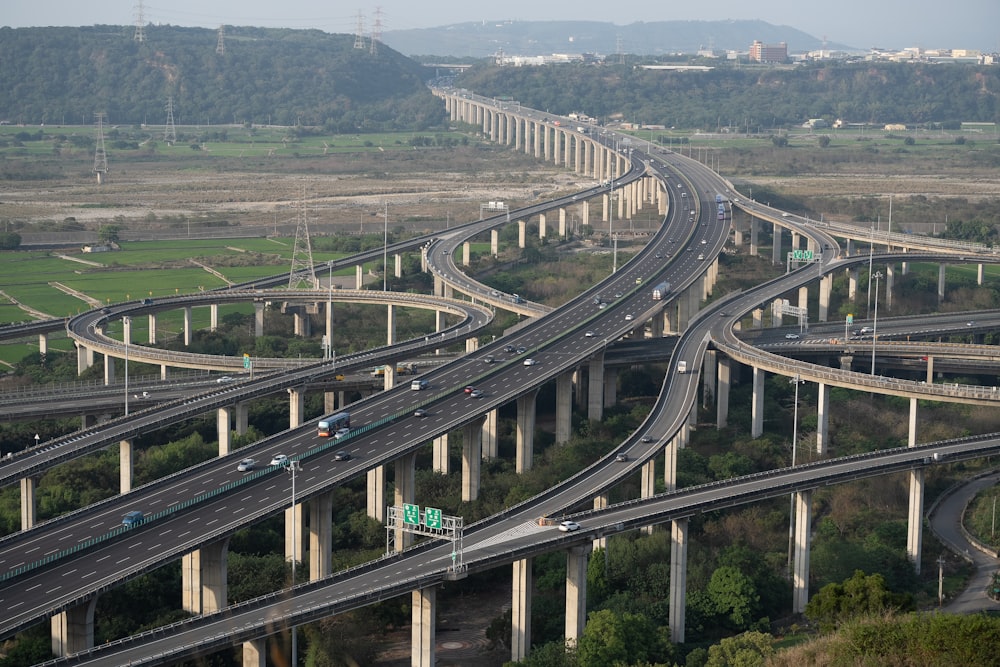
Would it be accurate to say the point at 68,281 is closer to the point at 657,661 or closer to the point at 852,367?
the point at 852,367

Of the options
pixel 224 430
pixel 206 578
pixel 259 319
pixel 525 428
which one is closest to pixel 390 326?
pixel 259 319

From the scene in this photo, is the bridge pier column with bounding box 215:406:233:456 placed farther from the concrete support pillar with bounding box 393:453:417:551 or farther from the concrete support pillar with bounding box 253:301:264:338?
the concrete support pillar with bounding box 253:301:264:338

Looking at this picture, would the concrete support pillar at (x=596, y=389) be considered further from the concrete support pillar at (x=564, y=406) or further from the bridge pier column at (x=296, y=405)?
the bridge pier column at (x=296, y=405)

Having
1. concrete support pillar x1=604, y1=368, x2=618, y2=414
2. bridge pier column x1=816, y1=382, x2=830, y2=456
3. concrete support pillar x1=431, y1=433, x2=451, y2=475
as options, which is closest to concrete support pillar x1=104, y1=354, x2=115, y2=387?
concrete support pillar x1=431, y1=433, x2=451, y2=475

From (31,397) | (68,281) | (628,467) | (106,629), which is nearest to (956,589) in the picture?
(628,467)

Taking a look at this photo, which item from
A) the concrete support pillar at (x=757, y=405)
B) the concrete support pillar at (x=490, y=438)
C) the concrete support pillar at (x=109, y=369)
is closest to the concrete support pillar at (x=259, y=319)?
the concrete support pillar at (x=109, y=369)

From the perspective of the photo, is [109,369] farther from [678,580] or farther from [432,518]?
[678,580]
